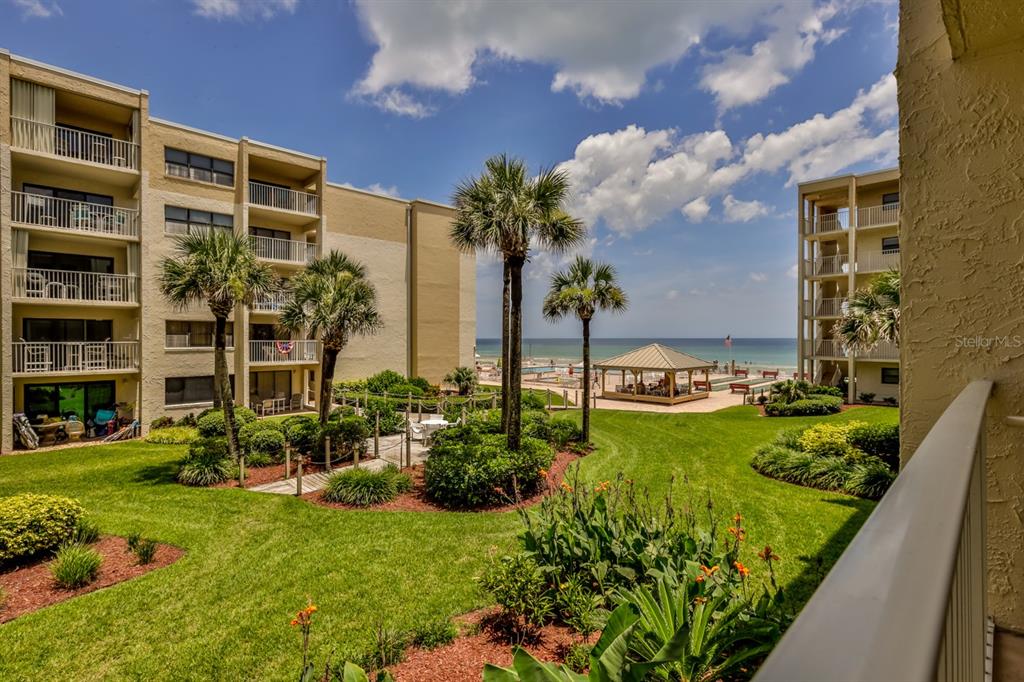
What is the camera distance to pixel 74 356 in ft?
55.4

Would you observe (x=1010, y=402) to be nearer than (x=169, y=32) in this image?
Yes

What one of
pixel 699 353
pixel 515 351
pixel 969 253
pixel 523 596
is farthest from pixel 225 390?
pixel 699 353

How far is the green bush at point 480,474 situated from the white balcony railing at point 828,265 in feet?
70.7

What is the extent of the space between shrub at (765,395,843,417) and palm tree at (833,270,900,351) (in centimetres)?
489

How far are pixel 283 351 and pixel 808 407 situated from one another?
23.4 meters

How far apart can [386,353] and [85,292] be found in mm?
12924

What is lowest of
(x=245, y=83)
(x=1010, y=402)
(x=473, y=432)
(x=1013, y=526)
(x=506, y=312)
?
(x=473, y=432)

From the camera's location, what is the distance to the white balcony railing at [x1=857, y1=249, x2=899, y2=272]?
2277 cm

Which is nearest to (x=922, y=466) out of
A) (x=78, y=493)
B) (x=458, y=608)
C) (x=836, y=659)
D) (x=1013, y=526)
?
(x=836, y=659)

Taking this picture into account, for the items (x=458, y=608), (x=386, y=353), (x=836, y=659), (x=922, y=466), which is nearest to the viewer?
(x=836, y=659)

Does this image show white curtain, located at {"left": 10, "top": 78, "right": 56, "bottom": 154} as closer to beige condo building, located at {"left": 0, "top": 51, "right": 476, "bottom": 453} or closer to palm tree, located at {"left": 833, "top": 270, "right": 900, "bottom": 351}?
beige condo building, located at {"left": 0, "top": 51, "right": 476, "bottom": 453}

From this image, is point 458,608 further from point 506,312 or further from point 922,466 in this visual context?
point 506,312

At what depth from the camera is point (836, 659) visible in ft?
1.38

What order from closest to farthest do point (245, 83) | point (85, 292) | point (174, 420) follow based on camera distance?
point (245, 83) < point (85, 292) < point (174, 420)
